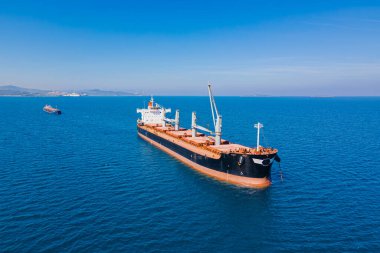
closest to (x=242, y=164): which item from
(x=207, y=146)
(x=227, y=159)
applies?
(x=227, y=159)

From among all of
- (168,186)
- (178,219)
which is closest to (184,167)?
(168,186)

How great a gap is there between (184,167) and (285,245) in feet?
105

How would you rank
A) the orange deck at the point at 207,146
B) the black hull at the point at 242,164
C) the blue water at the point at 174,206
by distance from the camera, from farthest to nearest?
the orange deck at the point at 207,146 → the black hull at the point at 242,164 → the blue water at the point at 174,206

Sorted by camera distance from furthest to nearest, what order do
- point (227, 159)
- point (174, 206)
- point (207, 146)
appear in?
point (207, 146)
point (227, 159)
point (174, 206)

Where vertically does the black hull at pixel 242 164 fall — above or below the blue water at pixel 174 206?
above

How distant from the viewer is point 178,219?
34.4 metres

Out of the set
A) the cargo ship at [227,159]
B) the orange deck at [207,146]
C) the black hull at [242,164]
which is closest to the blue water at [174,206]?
the cargo ship at [227,159]

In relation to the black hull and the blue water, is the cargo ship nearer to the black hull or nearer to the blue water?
the black hull

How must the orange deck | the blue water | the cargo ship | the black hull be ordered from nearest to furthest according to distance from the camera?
the blue water, the black hull, the cargo ship, the orange deck

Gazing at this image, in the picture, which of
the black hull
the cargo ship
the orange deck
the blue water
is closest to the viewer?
the blue water

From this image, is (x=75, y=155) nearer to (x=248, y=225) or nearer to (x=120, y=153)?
(x=120, y=153)

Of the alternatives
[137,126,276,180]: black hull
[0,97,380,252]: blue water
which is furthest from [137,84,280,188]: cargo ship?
[0,97,380,252]: blue water

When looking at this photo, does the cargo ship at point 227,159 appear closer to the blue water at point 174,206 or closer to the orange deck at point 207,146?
the orange deck at point 207,146

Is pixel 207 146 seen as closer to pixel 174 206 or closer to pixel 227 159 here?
pixel 227 159
